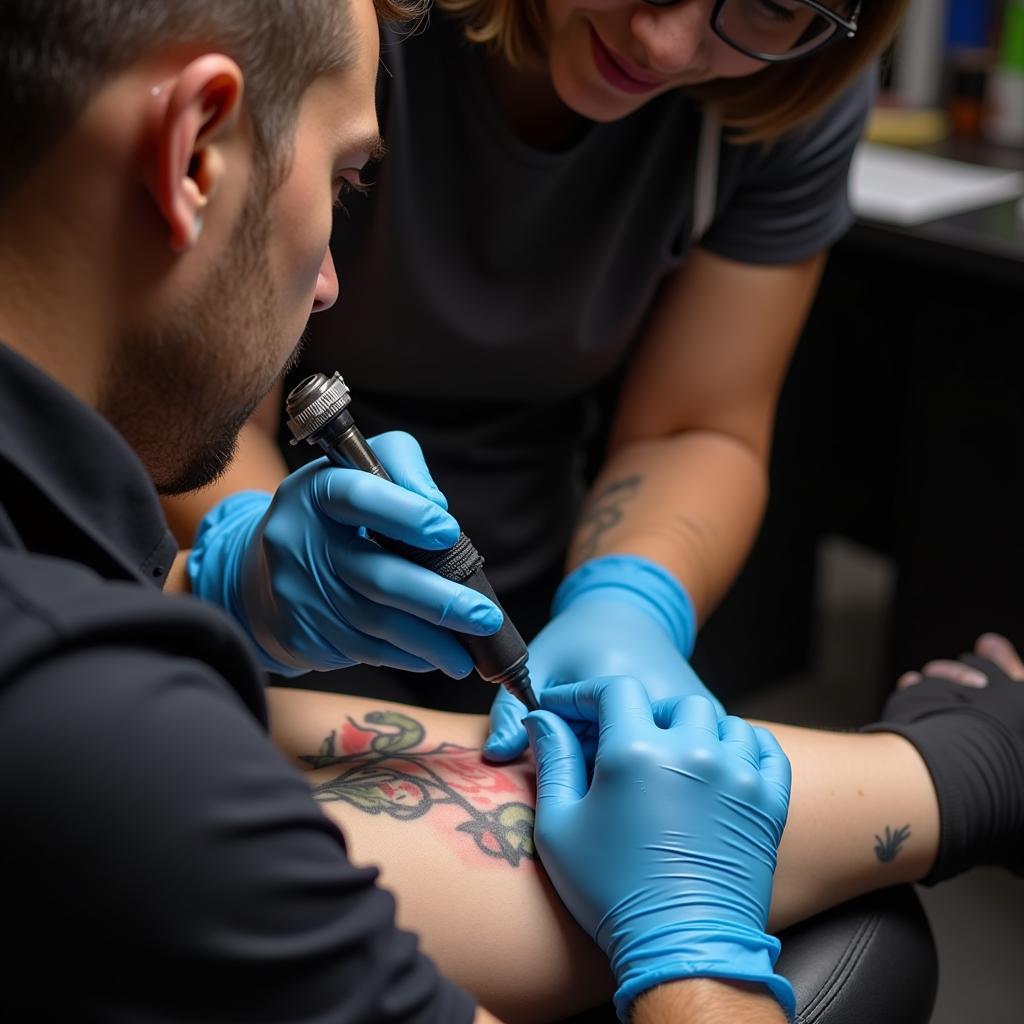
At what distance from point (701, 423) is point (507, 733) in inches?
21.4

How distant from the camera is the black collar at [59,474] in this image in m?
0.65

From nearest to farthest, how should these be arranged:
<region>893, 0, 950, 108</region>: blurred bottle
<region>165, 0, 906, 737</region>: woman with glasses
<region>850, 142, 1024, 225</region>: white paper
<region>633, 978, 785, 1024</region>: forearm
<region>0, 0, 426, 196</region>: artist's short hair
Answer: <region>0, 0, 426, 196</region>: artist's short hair < <region>633, 978, 785, 1024</region>: forearm < <region>165, 0, 906, 737</region>: woman with glasses < <region>850, 142, 1024, 225</region>: white paper < <region>893, 0, 950, 108</region>: blurred bottle

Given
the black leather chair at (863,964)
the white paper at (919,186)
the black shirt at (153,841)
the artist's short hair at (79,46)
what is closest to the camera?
the black shirt at (153,841)

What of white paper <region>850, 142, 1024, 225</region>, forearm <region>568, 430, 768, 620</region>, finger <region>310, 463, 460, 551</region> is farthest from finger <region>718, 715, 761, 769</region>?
white paper <region>850, 142, 1024, 225</region>

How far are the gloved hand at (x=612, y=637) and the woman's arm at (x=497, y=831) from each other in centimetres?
4

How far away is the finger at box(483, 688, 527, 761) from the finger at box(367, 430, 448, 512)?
174mm

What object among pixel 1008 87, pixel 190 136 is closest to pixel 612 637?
pixel 190 136

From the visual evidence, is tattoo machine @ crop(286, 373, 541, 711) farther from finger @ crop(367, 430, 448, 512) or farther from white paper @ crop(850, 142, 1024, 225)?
white paper @ crop(850, 142, 1024, 225)

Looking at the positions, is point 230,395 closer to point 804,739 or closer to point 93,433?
point 93,433

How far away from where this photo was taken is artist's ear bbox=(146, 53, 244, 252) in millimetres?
651

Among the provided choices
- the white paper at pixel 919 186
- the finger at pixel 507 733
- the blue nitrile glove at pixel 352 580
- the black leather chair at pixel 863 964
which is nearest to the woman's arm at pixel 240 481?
the blue nitrile glove at pixel 352 580

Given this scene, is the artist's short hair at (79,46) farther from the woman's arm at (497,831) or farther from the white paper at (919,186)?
the white paper at (919,186)

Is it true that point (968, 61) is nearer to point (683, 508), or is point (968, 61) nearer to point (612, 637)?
point (683, 508)

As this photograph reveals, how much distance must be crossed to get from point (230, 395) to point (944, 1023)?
1.31 m
